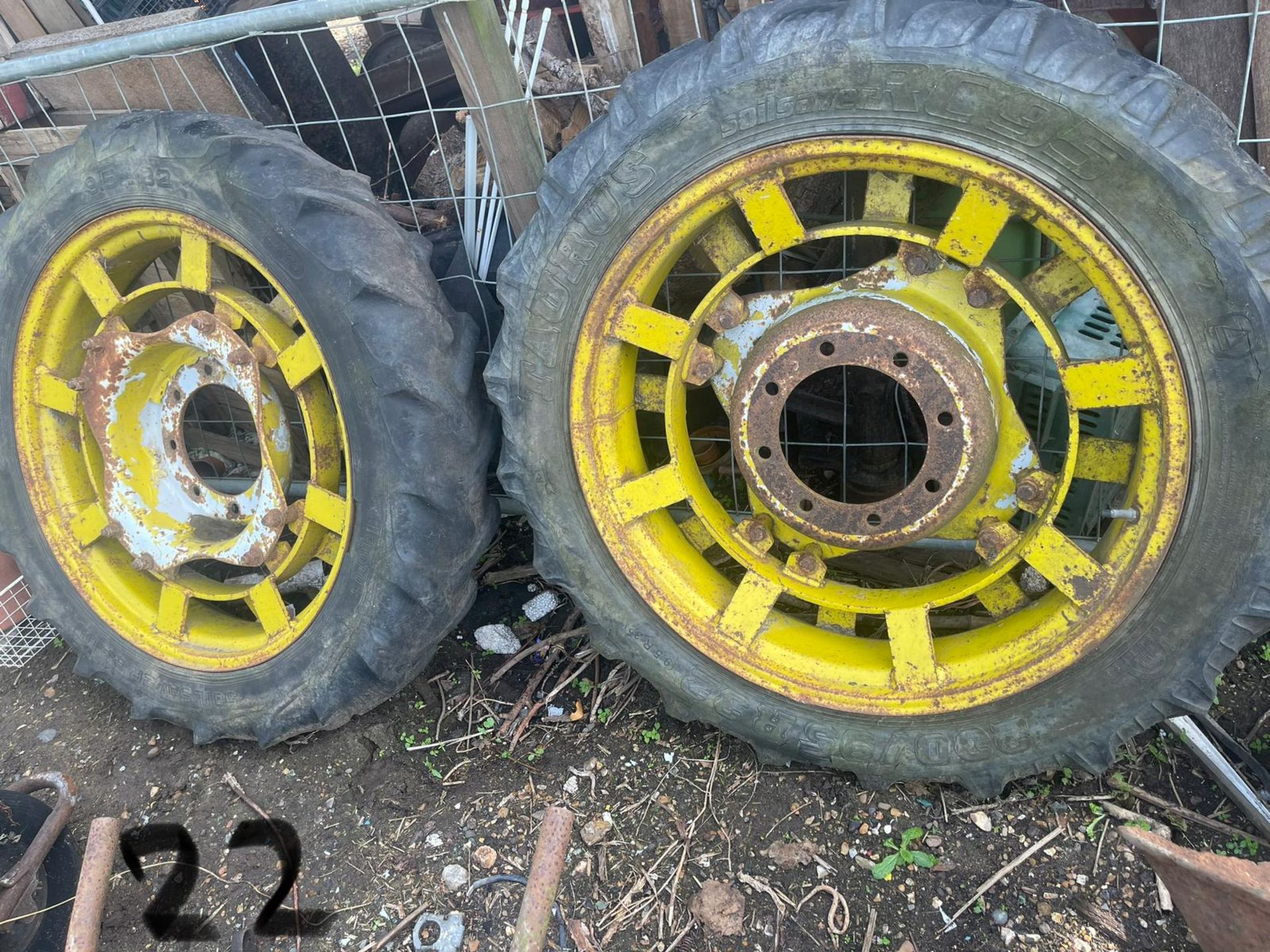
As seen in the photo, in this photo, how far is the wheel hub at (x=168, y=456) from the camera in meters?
2.35

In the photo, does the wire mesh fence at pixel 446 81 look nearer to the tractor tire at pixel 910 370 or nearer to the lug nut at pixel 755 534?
the tractor tire at pixel 910 370

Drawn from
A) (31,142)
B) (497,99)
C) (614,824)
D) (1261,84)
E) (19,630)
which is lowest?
(614,824)

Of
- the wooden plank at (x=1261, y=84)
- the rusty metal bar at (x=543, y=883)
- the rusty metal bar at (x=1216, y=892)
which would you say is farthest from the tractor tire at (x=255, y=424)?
the wooden plank at (x=1261, y=84)

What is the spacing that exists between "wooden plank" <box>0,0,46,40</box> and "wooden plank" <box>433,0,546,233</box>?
1569 millimetres

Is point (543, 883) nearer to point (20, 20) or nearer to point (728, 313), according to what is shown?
point (728, 313)

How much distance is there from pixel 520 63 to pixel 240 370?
1.14 meters

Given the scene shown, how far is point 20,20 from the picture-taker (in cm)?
267

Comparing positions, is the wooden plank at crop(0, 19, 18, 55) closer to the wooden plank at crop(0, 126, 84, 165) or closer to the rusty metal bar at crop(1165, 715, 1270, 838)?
the wooden plank at crop(0, 126, 84, 165)

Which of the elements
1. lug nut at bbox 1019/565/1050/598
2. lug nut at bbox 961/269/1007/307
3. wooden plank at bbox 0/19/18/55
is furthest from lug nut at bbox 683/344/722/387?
wooden plank at bbox 0/19/18/55

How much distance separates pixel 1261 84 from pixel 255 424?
2769 millimetres

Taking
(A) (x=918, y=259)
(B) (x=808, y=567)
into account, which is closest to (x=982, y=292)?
(A) (x=918, y=259)

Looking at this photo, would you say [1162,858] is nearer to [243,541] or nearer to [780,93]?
[780,93]

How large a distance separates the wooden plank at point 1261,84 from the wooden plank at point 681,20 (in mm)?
1289

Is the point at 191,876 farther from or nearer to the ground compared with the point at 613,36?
nearer to the ground
